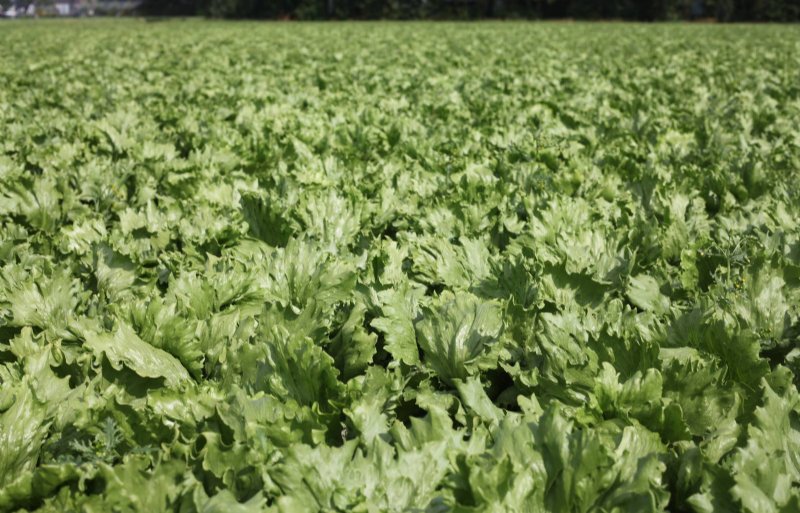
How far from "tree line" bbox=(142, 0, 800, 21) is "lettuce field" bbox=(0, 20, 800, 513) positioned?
188 ft

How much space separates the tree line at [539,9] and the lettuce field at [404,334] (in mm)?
57252

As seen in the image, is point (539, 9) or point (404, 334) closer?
point (404, 334)

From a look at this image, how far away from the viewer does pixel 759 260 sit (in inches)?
87.1

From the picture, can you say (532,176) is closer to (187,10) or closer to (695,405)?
(695,405)

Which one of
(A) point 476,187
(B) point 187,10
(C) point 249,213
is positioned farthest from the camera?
(B) point 187,10

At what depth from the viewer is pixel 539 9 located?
59.6m

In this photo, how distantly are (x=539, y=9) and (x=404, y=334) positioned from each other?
63.1 meters

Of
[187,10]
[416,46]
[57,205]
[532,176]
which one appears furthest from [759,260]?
[187,10]

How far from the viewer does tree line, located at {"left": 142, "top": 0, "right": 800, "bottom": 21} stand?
55469mm

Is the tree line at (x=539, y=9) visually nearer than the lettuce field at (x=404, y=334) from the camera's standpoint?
No

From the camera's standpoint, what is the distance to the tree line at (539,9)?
182 ft

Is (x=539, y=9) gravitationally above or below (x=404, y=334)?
above

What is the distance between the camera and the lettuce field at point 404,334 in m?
1.42

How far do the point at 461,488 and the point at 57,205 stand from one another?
3.12 metres
